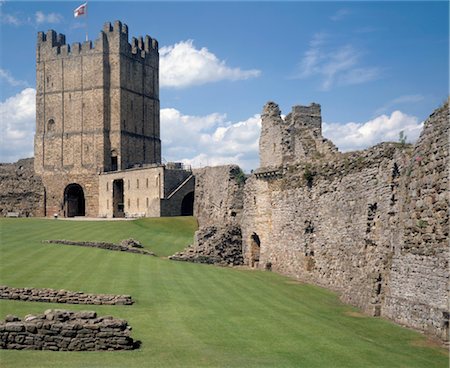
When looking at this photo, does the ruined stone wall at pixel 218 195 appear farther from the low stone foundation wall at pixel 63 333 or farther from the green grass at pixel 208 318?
the low stone foundation wall at pixel 63 333

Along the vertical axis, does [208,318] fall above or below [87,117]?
below

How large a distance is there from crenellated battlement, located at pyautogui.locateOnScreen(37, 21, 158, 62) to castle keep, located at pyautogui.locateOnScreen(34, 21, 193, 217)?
115 millimetres

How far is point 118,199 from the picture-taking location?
67.8 meters

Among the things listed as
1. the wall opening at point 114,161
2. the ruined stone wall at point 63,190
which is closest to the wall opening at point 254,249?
the ruined stone wall at point 63,190

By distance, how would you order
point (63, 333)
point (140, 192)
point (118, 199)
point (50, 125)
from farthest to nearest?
1. point (50, 125)
2. point (118, 199)
3. point (140, 192)
4. point (63, 333)

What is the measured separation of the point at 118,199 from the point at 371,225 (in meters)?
50.1

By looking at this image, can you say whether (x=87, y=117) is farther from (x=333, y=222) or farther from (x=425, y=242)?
(x=425, y=242)

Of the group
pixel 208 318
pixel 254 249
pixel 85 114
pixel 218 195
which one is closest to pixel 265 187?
pixel 254 249

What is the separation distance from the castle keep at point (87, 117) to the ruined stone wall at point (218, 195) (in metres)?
15.7

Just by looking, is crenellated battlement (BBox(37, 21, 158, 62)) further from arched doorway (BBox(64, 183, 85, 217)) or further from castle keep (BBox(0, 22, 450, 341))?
arched doorway (BBox(64, 183, 85, 217))

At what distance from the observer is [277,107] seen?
36562 millimetres

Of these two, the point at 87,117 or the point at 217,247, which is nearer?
the point at 217,247

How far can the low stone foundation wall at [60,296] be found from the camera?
1661cm

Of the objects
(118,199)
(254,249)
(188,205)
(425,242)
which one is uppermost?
(118,199)
